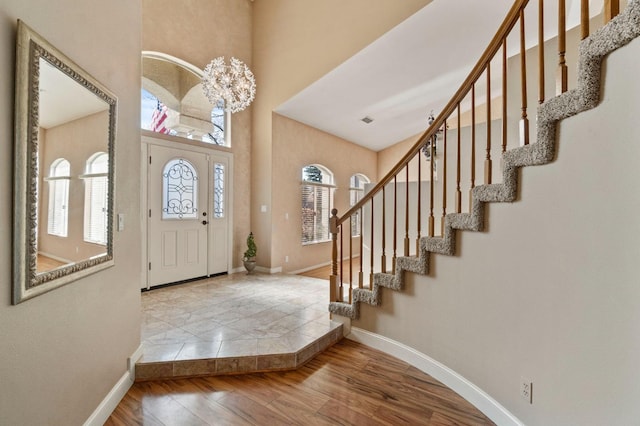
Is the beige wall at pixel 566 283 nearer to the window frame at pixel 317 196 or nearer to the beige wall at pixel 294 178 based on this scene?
the beige wall at pixel 294 178

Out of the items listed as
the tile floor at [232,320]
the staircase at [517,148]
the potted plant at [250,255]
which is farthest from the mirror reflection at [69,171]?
the potted plant at [250,255]

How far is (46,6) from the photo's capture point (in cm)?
138

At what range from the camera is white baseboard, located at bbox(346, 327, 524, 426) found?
1.82 metres

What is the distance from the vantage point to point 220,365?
7.77 feet

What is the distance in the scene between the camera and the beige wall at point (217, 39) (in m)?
4.34

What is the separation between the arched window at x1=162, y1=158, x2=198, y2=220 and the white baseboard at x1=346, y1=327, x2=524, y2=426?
3.22 metres

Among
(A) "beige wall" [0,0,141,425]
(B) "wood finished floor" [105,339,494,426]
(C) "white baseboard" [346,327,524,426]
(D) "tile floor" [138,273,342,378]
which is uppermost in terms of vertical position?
(A) "beige wall" [0,0,141,425]

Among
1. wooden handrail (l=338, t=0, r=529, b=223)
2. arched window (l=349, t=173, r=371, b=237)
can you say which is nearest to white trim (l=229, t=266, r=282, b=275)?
arched window (l=349, t=173, r=371, b=237)

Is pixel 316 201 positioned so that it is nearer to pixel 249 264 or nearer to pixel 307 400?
pixel 249 264

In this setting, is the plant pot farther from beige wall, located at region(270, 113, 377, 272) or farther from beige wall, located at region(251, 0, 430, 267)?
beige wall, located at region(270, 113, 377, 272)

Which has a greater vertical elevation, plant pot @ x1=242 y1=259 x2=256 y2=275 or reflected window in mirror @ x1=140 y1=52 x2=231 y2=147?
reflected window in mirror @ x1=140 y1=52 x2=231 y2=147

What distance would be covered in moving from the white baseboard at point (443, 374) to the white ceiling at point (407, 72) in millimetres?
3757

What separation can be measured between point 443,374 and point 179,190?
426 cm

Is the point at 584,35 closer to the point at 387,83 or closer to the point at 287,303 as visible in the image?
the point at 287,303
